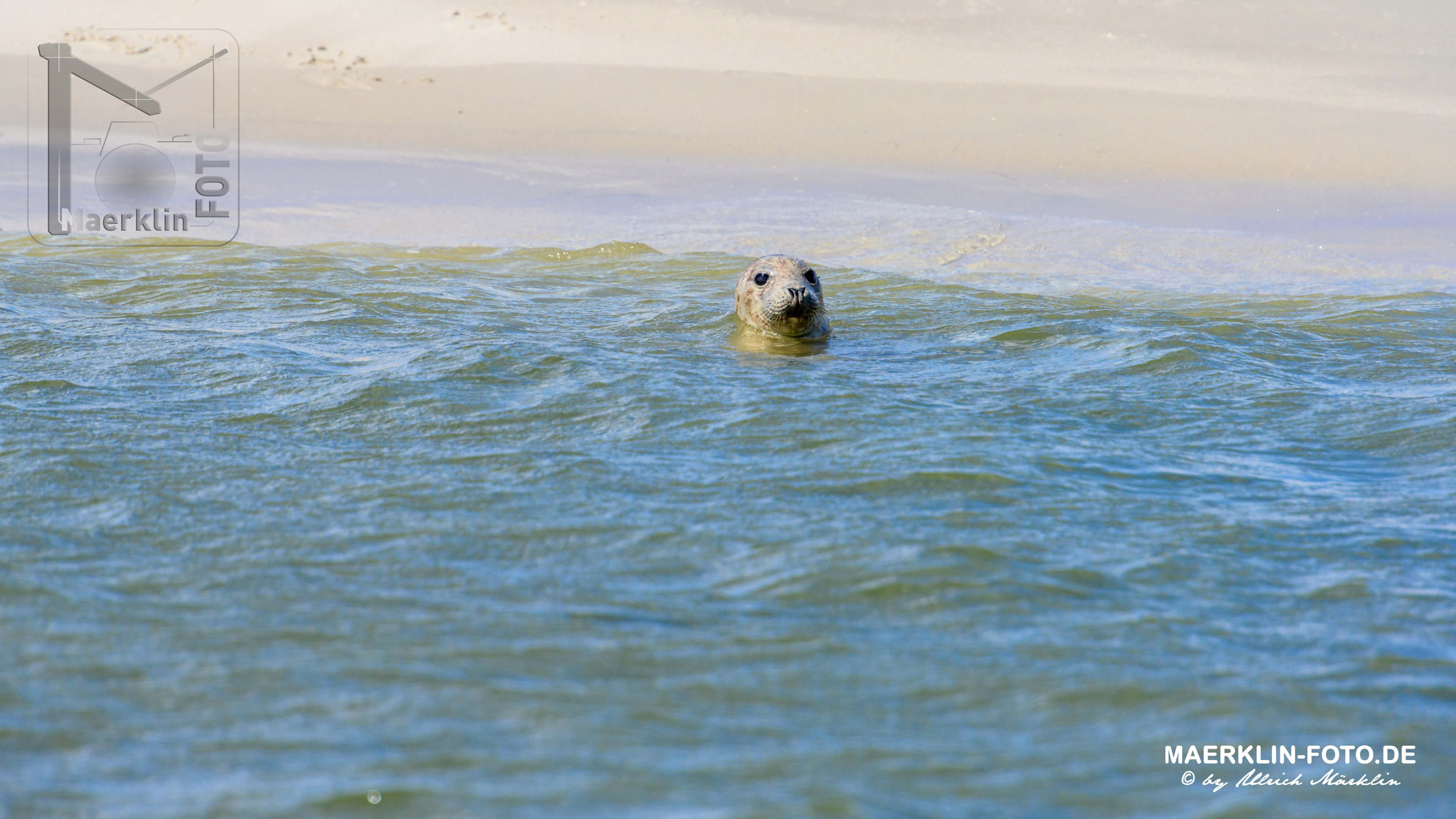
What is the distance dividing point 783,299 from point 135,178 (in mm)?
8259

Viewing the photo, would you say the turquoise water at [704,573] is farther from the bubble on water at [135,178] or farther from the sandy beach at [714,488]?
the bubble on water at [135,178]

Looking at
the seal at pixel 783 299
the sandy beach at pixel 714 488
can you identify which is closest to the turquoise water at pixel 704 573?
the sandy beach at pixel 714 488

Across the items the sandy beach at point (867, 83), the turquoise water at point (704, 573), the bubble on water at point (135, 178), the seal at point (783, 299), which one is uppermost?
the sandy beach at point (867, 83)

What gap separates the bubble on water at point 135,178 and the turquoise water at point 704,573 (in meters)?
5.39

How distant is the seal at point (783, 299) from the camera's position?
25.7ft

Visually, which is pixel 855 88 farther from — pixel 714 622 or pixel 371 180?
pixel 714 622

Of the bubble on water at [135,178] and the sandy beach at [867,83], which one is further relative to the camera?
the sandy beach at [867,83]

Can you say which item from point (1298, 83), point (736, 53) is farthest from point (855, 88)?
point (1298, 83)

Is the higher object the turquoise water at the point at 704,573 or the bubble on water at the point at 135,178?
the bubble on water at the point at 135,178

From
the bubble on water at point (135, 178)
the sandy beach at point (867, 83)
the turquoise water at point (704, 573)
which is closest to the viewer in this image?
the turquoise water at point (704, 573)

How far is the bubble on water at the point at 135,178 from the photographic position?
12.5 m

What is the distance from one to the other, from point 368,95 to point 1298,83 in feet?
38.0

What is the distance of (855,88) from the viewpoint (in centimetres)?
1650

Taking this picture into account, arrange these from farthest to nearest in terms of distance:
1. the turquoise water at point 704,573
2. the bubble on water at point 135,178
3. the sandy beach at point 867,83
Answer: the sandy beach at point 867,83 < the bubble on water at point 135,178 < the turquoise water at point 704,573
